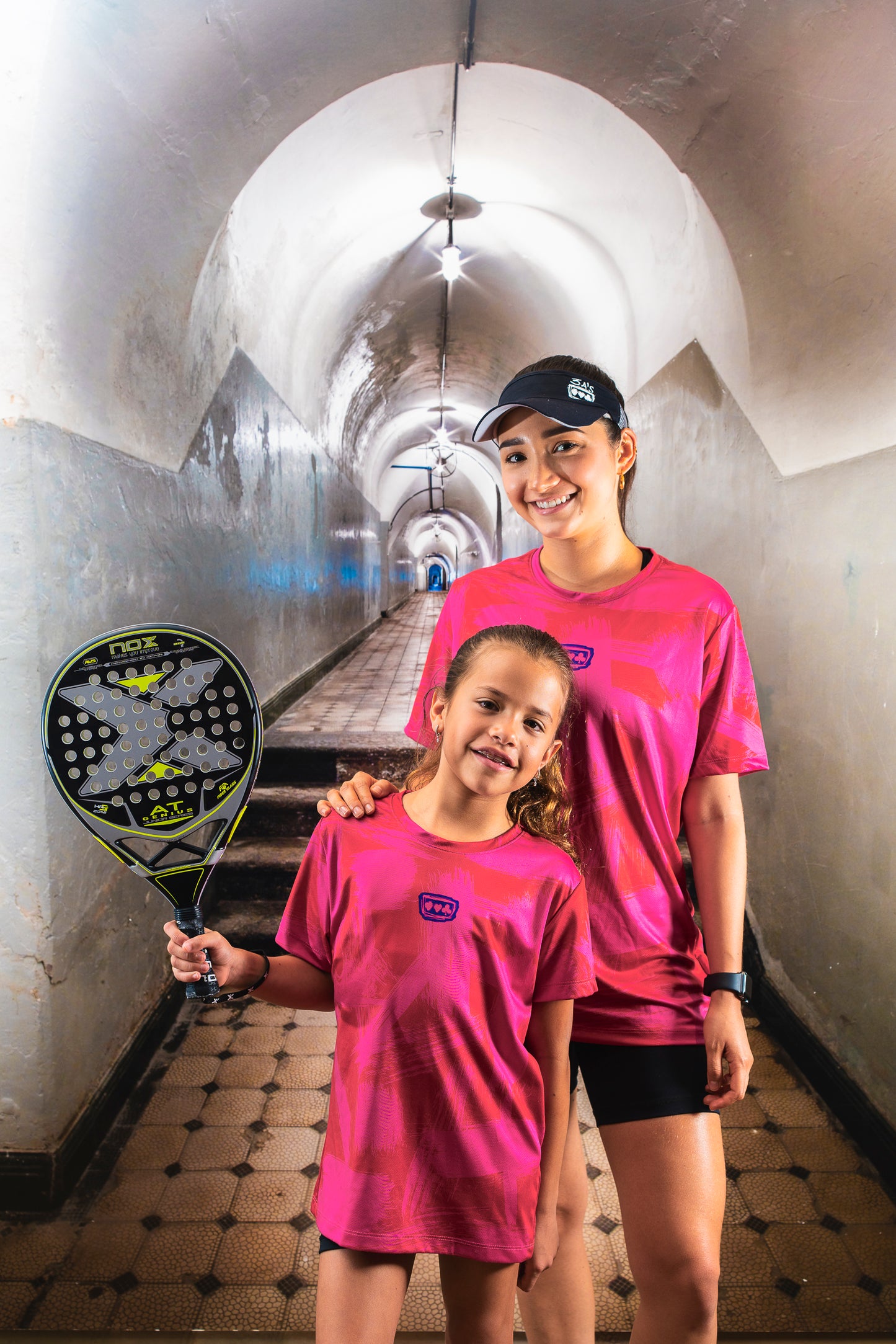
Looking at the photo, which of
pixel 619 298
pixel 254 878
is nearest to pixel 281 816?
pixel 254 878

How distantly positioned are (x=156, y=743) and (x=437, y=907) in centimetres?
55

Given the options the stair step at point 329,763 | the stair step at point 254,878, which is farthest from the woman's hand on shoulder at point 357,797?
the stair step at point 329,763

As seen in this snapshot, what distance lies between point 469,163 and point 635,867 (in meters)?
5.45

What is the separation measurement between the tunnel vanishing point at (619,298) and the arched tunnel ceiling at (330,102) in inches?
0.5

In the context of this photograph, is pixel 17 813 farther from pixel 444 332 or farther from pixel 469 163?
pixel 444 332

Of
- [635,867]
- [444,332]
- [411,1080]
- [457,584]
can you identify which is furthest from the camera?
[444,332]

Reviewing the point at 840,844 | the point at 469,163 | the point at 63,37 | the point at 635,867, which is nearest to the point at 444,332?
the point at 469,163

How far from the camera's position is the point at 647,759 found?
5.00 ft

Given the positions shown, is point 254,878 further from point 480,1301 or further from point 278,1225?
point 480,1301

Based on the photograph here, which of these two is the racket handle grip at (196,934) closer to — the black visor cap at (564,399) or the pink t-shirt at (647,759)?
the pink t-shirt at (647,759)

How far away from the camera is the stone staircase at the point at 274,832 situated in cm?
406

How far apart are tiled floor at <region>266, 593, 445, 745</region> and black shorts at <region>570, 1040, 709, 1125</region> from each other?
373 cm

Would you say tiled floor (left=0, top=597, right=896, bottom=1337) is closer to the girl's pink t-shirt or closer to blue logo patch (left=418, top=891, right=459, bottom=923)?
the girl's pink t-shirt

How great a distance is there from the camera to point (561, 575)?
1654 millimetres
